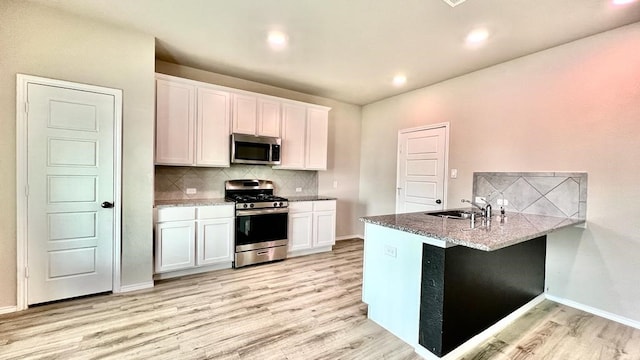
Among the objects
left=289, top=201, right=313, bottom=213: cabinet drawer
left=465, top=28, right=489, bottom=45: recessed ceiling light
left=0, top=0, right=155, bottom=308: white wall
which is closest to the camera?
left=0, top=0, right=155, bottom=308: white wall

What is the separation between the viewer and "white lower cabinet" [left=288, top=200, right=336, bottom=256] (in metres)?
4.17

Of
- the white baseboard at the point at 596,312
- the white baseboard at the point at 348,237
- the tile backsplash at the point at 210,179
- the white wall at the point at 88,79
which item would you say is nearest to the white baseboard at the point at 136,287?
the white wall at the point at 88,79

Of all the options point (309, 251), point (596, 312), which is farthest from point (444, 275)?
point (309, 251)

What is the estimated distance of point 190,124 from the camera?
3.48m

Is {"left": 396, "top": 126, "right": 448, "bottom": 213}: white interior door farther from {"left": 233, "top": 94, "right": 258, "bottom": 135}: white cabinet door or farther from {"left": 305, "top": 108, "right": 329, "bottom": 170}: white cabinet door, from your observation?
{"left": 233, "top": 94, "right": 258, "bottom": 135}: white cabinet door

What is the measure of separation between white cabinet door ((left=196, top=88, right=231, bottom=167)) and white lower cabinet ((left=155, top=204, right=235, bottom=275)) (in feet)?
2.24

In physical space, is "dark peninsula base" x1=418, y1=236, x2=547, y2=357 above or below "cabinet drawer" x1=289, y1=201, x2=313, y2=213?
below

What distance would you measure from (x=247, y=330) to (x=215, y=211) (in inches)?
66.2

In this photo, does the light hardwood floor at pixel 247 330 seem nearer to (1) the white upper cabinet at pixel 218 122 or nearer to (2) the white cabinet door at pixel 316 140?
(1) the white upper cabinet at pixel 218 122

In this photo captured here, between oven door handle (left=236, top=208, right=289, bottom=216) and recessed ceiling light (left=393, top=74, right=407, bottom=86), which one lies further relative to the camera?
recessed ceiling light (left=393, top=74, right=407, bottom=86)

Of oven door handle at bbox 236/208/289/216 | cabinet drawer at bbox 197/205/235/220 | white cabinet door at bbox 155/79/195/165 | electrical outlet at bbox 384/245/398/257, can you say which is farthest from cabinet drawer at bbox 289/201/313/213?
electrical outlet at bbox 384/245/398/257

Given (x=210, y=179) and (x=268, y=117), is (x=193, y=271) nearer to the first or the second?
(x=210, y=179)

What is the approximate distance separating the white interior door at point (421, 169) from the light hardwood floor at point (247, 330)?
1850 mm

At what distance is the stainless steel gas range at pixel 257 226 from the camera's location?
12.0 feet
